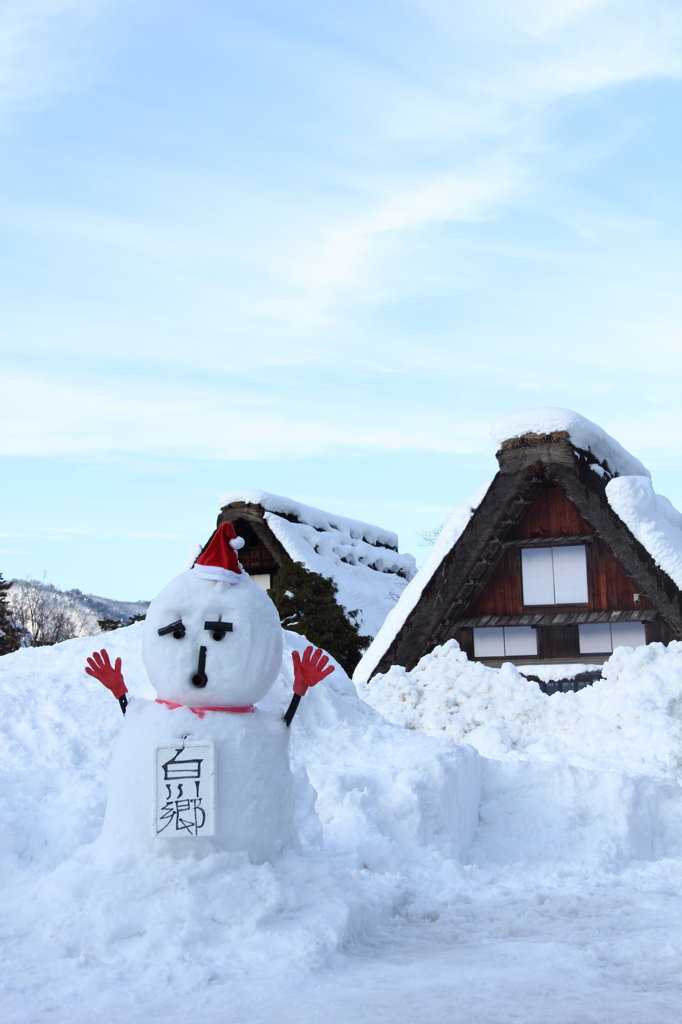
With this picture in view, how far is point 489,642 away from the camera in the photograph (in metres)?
14.4

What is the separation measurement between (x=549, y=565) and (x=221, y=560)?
29.8 feet

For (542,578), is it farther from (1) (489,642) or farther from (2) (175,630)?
(2) (175,630)

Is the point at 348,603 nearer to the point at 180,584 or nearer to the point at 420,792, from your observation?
the point at 420,792

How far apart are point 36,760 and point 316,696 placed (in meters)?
2.29

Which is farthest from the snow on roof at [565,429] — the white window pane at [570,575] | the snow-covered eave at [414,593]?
the white window pane at [570,575]

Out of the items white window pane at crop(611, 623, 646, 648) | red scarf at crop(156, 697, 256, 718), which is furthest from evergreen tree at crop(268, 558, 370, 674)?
red scarf at crop(156, 697, 256, 718)

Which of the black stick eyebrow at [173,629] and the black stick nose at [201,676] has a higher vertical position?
the black stick eyebrow at [173,629]

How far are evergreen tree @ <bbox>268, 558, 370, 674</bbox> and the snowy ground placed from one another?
486cm

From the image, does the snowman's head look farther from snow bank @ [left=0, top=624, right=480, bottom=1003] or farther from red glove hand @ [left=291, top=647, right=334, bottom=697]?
snow bank @ [left=0, top=624, right=480, bottom=1003]

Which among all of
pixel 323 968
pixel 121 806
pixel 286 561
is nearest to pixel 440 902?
pixel 323 968

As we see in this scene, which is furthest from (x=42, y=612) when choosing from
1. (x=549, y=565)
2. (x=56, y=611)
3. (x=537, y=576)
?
(x=549, y=565)

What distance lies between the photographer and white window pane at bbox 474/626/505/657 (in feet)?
47.0

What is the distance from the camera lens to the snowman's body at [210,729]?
16.5 feet

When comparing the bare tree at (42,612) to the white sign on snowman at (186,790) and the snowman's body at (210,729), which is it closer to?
the snowman's body at (210,729)
